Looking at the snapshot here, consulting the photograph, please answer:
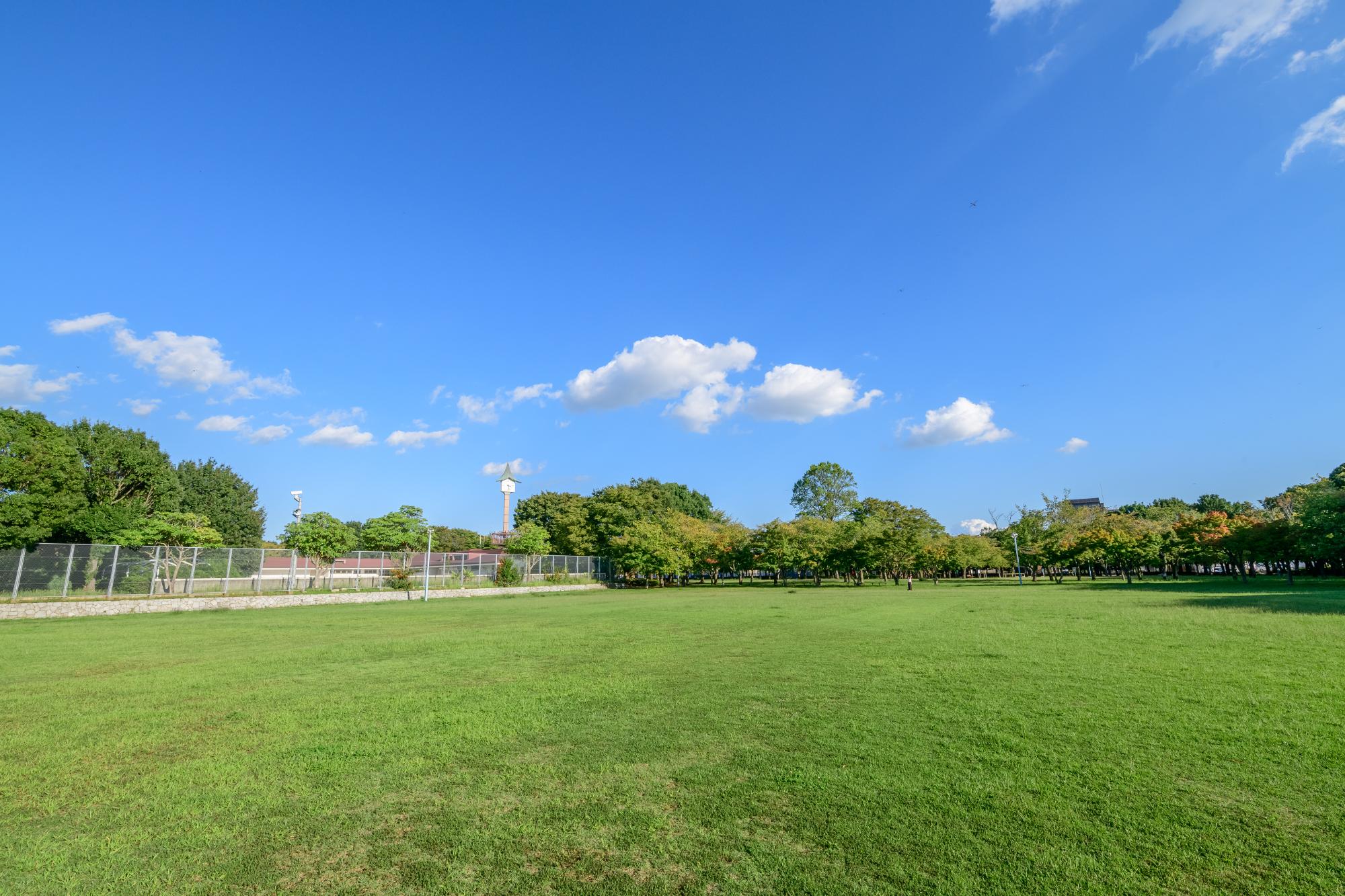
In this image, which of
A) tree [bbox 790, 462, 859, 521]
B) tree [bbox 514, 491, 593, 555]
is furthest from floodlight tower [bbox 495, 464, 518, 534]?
tree [bbox 790, 462, 859, 521]

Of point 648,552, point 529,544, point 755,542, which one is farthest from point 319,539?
point 755,542

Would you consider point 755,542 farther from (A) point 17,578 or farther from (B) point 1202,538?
(A) point 17,578

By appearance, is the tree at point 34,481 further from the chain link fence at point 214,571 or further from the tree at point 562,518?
the tree at point 562,518

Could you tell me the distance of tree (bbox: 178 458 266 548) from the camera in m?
47.0

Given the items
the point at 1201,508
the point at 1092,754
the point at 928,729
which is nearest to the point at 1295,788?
the point at 1092,754

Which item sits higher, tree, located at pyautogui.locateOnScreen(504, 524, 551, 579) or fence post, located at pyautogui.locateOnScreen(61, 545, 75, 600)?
tree, located at pyautogui.locateOnScreen(504, 524, 551, 579)

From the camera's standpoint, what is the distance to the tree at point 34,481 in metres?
25.8

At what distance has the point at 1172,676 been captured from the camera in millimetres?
8047

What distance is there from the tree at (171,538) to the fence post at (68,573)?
2440mm

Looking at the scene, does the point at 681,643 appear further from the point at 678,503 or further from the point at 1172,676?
the point at 678,503

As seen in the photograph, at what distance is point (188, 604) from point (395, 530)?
45.3ft

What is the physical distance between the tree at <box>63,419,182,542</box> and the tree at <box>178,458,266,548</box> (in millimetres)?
6977

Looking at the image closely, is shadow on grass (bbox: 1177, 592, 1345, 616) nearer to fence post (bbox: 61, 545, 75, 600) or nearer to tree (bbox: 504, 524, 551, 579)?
tree (bbox: 504, 524, 551, 579)

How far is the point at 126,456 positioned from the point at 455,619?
31.1 meters
